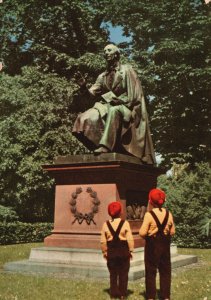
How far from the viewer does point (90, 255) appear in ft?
32.9

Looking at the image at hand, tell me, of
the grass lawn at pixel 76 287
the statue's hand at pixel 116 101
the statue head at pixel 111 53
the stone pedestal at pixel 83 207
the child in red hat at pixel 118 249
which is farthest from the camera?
the statue head at pixel 111 53

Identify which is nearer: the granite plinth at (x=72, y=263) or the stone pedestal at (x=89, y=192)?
the granite plinth at (x=72, y=263)

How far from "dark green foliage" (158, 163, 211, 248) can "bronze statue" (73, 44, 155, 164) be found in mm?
7837

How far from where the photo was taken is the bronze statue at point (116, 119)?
36.1ft

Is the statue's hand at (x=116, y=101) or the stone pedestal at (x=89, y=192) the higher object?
the statue's hand at (x=116, y=101)

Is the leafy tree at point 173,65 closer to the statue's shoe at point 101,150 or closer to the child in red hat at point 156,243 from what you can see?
the statue's shoe at point 101,150

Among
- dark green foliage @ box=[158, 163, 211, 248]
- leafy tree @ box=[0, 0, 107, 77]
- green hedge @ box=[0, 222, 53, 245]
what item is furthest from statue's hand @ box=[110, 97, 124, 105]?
leafy tree @ box=[0, 0, 107, 77]

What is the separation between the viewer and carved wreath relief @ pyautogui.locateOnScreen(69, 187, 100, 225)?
1062 cm

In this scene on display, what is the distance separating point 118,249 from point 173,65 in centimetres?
1981

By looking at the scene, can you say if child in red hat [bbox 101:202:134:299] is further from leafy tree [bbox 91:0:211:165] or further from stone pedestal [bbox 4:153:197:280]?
leafy tree [bbox 91:0:211:165]

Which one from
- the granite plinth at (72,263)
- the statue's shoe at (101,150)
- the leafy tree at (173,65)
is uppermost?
the leafy tree at (173,65)

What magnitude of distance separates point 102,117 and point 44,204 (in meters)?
16.1

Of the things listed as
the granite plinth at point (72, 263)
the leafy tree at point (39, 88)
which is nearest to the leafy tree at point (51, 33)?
the leafy tree at point (39, 88)

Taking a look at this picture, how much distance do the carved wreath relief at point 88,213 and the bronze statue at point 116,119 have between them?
0.89 metres
